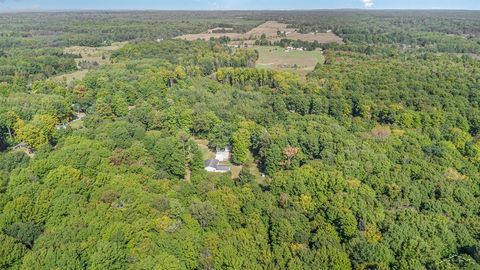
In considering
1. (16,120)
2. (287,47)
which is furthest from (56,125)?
(287,47)

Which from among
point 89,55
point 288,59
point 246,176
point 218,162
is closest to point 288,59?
point 288,59

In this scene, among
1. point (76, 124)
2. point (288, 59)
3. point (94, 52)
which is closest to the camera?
point (76, 124)

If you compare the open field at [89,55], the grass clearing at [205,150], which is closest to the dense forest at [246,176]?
the grass clearing at [205,150]

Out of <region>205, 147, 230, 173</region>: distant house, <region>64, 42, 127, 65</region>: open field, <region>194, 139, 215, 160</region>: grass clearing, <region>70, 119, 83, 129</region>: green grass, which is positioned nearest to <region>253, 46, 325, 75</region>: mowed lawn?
<region>64, 42, 127, 65</region>: open field

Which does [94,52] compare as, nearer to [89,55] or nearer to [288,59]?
[89,55]

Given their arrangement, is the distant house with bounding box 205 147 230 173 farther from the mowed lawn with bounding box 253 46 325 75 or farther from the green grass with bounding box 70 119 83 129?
the mowed lawn with bounding box 253 46 325 75
